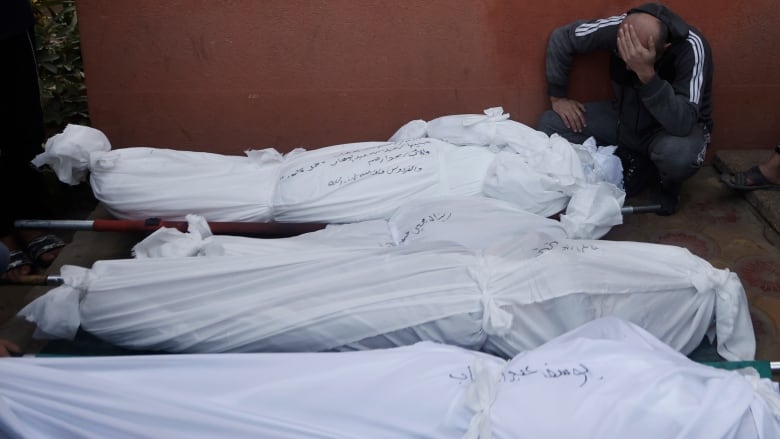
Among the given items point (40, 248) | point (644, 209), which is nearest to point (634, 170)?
point (644, 209)

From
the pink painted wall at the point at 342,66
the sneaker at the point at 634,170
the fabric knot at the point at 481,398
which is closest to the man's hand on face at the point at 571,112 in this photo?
the pink painted wall at the point at 342,66

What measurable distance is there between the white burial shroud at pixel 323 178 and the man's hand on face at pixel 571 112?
369 mm

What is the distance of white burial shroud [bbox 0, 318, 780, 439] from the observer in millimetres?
1420

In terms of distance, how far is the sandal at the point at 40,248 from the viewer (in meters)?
2.84

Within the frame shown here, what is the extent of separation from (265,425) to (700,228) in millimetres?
2158

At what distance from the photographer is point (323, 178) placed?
8.58 feet

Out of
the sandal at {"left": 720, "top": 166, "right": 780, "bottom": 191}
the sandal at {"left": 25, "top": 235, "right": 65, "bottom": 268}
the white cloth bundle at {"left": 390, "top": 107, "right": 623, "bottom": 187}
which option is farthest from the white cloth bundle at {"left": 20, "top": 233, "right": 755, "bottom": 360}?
the sandal at {"left": 720, "top": 166, "right": 780, "bottom": 191}

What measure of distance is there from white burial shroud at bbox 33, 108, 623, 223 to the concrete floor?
26cm

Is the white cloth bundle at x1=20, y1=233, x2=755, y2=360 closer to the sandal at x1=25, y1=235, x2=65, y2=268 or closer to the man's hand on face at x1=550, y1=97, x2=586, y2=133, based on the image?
the sandal at x1=25, y1=235, x2=65, y2=268

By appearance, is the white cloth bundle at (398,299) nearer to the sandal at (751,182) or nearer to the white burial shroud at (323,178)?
the white burial shroud at (323,178)

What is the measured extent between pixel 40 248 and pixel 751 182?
120 inches

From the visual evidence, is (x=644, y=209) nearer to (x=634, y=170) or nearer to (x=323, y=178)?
(x=634, y=170)

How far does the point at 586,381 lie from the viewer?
150 cm

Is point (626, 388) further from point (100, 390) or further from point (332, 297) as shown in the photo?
point (100, 390)
